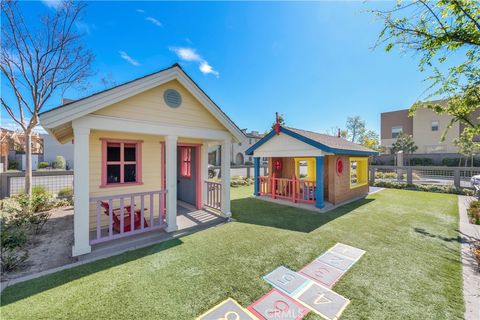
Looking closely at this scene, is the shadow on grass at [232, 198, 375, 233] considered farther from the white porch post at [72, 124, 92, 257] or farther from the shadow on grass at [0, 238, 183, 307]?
the white porch post at [72, 124, 92, 257]

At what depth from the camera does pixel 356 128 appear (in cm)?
4412

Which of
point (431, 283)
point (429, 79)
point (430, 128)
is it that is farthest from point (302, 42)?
point (430, 128)

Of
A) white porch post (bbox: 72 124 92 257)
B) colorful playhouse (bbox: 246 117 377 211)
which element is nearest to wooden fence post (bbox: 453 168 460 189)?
colorful playhouse (bbox: 246 117 377 211)

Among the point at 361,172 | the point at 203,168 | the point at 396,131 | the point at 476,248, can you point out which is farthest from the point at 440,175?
the point at 396,131

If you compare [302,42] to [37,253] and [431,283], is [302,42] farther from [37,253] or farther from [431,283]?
[37,253]

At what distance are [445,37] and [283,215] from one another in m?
6.26

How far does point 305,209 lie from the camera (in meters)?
7.77

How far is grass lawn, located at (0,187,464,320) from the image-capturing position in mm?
2580

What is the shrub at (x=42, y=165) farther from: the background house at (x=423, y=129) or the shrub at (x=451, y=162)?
the shrub at (x=451, y=162)

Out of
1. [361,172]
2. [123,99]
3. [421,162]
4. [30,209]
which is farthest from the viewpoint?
[421,162]

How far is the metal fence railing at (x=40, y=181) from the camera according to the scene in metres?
7.79

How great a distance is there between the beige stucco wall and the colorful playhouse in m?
28.5

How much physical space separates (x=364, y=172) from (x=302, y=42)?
7920 mm

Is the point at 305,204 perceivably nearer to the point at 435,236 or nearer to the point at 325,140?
the point at 325,140
